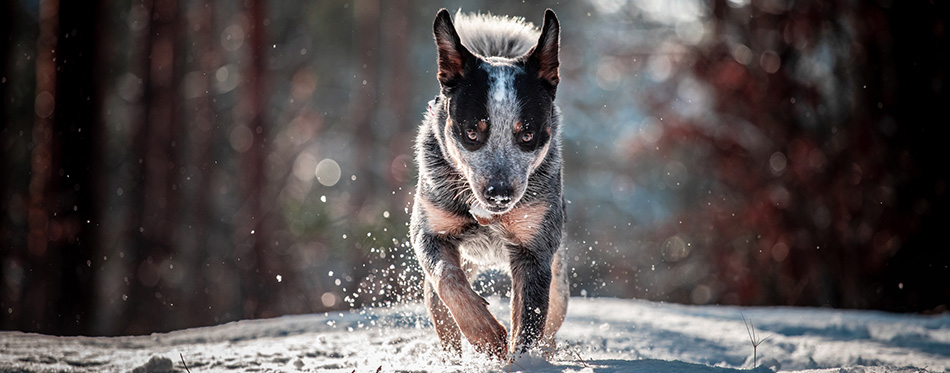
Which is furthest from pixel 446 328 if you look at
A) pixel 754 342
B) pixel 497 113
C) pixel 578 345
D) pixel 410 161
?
pixel 410 161

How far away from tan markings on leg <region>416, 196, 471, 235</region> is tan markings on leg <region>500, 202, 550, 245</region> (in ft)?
0.87

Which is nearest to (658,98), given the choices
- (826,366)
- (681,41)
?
(681,41)

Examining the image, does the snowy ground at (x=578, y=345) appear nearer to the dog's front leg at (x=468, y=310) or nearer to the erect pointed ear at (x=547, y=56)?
the dog's front leg at (x=468, y=310)

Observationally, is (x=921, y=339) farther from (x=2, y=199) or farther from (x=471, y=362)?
(x=2, y=199)

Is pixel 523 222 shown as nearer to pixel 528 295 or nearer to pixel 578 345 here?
pixel 528 295

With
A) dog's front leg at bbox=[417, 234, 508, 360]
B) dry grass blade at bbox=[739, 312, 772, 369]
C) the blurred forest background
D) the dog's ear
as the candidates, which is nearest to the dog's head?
the dog's ear

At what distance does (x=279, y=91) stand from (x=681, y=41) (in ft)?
52.1

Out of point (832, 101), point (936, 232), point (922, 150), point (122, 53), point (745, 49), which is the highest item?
point (122, 53)

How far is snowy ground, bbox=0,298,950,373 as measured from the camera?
170 inches

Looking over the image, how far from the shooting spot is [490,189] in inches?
156

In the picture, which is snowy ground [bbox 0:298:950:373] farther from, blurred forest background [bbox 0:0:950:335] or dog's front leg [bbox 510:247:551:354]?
blurred forest background [bbox 0:0:950:335]

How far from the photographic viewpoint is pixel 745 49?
390 inches

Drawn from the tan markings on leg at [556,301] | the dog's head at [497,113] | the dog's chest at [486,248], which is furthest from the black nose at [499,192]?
the tan markings on leg at [556,301]

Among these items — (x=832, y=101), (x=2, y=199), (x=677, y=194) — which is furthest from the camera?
(x=677, y=194)
